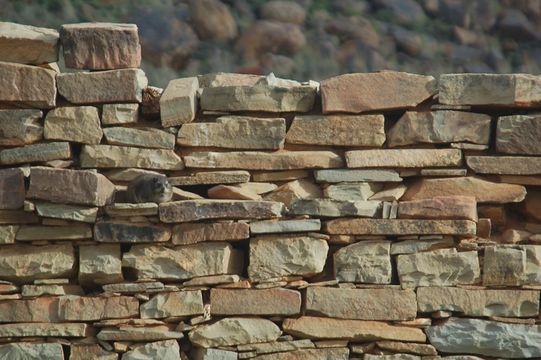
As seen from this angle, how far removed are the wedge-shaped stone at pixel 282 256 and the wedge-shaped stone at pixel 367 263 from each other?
154 millimetres

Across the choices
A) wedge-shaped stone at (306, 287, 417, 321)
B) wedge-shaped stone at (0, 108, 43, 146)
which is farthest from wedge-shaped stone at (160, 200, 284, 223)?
wedge-shaped stone at (0, 108, 43, 146)

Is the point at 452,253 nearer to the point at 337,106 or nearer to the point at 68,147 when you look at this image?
the point at 337,106

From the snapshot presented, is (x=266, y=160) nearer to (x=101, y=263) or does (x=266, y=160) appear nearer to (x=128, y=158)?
(x=128, y=158)

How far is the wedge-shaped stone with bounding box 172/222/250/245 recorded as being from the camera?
5.48 m

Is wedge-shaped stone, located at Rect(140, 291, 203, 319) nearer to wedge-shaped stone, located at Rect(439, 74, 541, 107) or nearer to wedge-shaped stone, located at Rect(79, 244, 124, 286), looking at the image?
wedge-shaped stone, located at Rect(79, 244, 124, 286)

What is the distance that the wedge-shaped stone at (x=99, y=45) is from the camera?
5.65 meters

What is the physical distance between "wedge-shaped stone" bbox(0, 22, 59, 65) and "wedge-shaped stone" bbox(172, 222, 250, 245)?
1.22 m

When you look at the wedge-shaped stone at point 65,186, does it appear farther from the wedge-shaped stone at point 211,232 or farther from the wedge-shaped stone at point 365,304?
the wedge-shaped stone at point 365,304

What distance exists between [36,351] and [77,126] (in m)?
1.20

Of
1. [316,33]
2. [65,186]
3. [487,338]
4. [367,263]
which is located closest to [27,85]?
[65,186]

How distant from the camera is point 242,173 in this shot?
5.60m

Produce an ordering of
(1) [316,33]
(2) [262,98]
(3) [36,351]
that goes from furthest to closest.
→ (1) [316,33] < (2) [262,98] < (3) [36,351]

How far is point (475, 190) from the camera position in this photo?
559 cm

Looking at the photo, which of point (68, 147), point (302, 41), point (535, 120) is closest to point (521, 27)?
point (302, 41)
